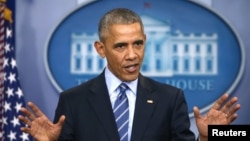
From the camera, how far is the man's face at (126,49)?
74.0 inches

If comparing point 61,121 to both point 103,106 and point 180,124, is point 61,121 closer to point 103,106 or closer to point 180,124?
point 103,106

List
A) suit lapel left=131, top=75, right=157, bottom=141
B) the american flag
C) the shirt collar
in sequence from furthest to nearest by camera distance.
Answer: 1. the american flag
2. the shirt collar
3. suit lapel left=131, top=75, right=157, bottom=141

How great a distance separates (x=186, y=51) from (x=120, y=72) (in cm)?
154

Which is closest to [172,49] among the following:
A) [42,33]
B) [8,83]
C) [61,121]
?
[42,33]

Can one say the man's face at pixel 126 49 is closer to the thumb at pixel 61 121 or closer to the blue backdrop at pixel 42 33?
the thumb at pixel 61 121

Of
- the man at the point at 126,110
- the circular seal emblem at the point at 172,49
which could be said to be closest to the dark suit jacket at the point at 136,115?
the man at the point at 126,110

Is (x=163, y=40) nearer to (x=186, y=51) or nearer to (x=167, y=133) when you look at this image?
(x=186, y=51)

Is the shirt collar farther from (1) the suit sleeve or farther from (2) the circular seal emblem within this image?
(2) the circular seal emblem

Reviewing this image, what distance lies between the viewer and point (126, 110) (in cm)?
186

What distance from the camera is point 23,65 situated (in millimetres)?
3410

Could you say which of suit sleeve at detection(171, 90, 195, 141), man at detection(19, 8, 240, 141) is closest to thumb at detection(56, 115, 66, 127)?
man at detection(19, 8, 240, 141)

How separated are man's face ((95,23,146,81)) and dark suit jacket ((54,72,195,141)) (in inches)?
2.9

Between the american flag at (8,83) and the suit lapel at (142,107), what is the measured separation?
5.35 feet

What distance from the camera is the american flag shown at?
3318mm
